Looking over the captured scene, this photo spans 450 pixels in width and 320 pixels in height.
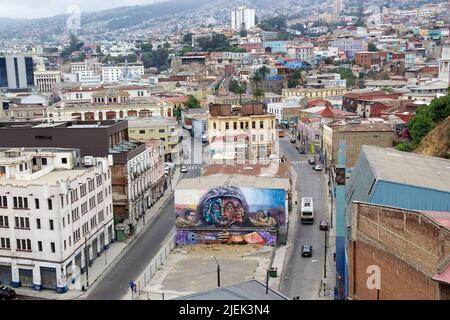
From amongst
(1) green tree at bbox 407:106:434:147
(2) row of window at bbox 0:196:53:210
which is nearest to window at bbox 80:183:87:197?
(2) row of window at bbox 0:196:53:210

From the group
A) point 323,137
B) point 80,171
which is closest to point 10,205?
point 80,171

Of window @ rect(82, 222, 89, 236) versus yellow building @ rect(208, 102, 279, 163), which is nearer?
window @ rect(82, 222, 89, 236)

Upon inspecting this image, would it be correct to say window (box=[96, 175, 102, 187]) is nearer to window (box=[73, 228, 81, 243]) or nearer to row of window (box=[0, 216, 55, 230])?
window (box=[73, 228, 81, 243])

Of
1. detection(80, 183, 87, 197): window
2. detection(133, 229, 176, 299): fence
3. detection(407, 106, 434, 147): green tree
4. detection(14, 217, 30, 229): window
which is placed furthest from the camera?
detection(407, 106, 434, 147): green tree

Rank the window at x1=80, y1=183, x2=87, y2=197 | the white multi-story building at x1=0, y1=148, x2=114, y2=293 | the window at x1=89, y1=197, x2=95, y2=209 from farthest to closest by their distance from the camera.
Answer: the window at x1=89, y1=197, x2=95, y2=209 < the window at x1=80, y1=183, x2=87, y2=197 < the white multi-story building at x1=0, y1=148, x2=114, y2=293

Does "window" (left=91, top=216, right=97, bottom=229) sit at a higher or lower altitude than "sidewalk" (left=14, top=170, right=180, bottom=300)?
higher

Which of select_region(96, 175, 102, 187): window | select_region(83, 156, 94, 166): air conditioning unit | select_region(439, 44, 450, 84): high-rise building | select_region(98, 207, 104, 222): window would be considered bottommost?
select_region(98, 207, 104, 222): window

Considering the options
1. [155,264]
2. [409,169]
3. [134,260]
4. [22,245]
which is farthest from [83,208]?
[409,169]
